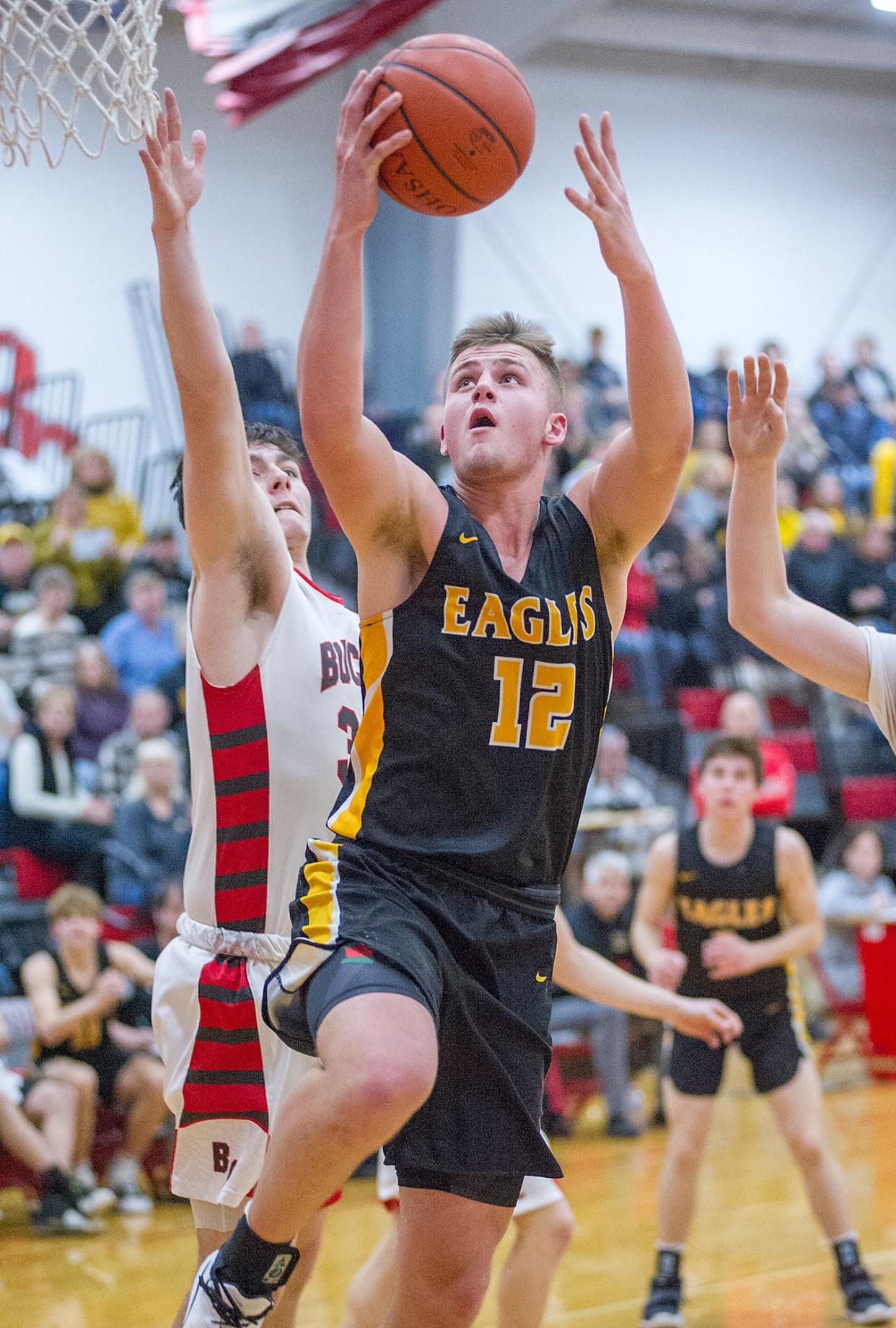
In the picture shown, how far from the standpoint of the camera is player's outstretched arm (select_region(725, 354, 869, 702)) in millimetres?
3258

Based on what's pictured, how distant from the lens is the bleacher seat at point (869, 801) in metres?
11.0

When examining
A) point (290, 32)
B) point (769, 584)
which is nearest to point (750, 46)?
point (290, 32)

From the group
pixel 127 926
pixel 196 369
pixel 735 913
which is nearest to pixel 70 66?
pixel 196 369

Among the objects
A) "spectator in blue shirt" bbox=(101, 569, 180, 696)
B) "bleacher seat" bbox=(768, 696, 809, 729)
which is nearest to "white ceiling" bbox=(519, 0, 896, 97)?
"bleacher seat" bbox=(768, 696, 809, 729)

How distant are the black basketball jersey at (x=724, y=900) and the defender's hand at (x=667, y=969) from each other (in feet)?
1.19

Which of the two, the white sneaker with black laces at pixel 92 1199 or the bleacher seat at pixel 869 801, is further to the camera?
the bleacher seat at pixel 869 801

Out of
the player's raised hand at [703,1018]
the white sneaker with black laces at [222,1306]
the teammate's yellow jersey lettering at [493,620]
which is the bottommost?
the white sneaker with black laces at [222,1306]

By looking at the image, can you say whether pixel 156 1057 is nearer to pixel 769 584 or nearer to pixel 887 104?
pixel 769 584

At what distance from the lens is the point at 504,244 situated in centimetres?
1683

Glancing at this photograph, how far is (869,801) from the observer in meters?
11.0

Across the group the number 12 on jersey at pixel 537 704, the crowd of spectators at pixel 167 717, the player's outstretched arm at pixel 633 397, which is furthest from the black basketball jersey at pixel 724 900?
the number 12 on jersey at pixel 537 704

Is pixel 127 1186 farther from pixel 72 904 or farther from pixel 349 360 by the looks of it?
pixel 349 360

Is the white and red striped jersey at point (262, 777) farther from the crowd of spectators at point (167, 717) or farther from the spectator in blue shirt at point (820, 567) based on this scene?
the spectator in blue shirt at point (820, 567)

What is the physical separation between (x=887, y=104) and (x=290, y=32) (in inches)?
446
